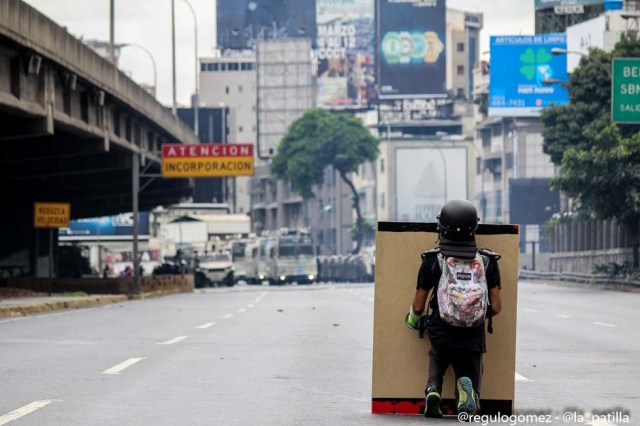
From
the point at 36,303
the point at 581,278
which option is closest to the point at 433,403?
the point at 36,303

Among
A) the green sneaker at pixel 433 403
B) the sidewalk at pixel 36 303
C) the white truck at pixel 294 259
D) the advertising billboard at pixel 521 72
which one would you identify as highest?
the advertising billboard at pixel 521 72

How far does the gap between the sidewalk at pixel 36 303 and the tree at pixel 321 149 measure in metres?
81.3

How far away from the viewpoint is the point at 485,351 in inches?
396

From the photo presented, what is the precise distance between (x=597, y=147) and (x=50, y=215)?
66.8 feet

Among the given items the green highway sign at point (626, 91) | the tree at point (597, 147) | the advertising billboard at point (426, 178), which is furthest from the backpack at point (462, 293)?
the advertising billboard at point (426, 178)

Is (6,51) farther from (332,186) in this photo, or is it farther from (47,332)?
(332,186)

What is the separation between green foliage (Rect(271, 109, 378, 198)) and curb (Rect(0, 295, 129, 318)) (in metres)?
83.5

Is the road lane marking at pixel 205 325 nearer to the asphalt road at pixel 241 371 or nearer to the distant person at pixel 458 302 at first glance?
the asphalt road at pixel 241 371

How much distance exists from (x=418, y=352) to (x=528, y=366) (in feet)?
18.7

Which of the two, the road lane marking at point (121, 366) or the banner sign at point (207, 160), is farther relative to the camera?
the banner sign at point (207, 160)

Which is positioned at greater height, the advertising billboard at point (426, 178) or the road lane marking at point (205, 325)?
the advertising billboard at point (426, 178)

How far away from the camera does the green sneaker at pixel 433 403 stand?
399 inches

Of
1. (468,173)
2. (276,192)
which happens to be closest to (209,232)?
(468,173)

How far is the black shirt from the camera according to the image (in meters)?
9.99
